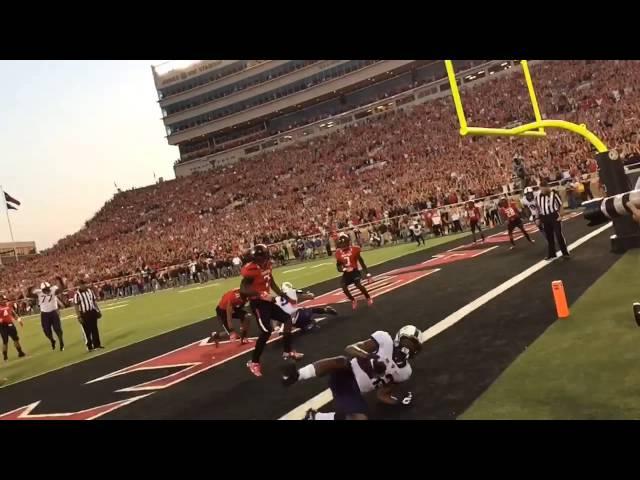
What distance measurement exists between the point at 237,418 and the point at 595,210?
164 inches

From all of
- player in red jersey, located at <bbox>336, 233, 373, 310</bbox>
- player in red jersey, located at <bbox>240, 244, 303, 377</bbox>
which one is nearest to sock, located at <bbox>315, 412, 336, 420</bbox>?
player in red jersey, located at <bbox>240, 244, 303, 377</bbox>

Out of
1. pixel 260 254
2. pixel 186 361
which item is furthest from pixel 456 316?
pixel 186 361

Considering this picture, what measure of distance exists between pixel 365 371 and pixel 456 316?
378cm

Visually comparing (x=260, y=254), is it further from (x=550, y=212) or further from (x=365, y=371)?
(x=550, y=212)

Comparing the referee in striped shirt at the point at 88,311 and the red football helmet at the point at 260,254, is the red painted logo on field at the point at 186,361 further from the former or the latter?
the referee in striped shirt at the point at 88,311

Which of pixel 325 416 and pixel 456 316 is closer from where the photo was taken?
pixel 325 416

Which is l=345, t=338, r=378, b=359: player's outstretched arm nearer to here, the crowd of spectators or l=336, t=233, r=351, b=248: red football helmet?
l=336, t=233, r=351, b=248: red football helmet

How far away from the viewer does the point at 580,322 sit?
6766 mm

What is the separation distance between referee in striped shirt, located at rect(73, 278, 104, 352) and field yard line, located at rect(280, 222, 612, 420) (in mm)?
8001

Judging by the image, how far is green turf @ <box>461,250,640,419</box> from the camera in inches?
176

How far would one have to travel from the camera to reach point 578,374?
5156mm

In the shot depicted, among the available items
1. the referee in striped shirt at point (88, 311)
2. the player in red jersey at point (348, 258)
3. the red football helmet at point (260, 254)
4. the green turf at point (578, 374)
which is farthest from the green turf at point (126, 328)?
the green turf at point (578, 374)
